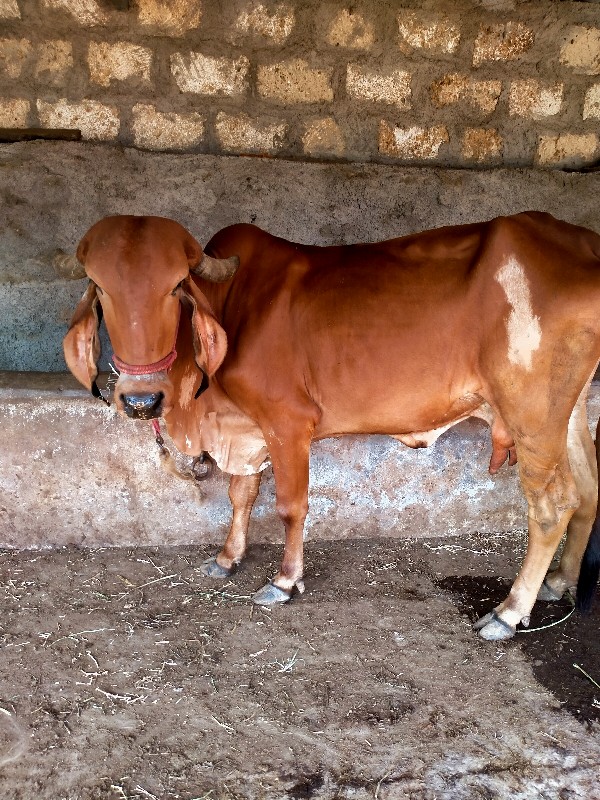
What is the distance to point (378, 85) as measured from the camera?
4891mm

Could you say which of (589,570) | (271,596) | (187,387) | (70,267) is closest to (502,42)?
(187,387)

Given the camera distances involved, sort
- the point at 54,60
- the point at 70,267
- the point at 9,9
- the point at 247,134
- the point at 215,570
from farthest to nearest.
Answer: the point at 247,134 < the point at 54,60 < the point at 9,9 < the point at 215,570 < the point at 70,267

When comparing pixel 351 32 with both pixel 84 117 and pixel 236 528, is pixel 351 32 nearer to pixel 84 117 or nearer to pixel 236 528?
pixel 84 117

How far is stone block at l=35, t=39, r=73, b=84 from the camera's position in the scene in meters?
4.60

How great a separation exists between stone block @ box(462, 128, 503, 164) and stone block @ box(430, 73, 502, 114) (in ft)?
0.51

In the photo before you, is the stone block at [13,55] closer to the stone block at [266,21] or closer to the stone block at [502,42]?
the stone block at [266,21]

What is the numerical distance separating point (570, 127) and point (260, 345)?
3.12 m

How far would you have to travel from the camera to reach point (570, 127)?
5.15m

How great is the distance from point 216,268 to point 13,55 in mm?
2448

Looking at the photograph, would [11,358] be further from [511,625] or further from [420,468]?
[511,625]

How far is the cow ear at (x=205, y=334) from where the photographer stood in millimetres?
3250

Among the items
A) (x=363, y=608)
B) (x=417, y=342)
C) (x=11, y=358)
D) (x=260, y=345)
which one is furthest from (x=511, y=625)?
(x=11, y=358)

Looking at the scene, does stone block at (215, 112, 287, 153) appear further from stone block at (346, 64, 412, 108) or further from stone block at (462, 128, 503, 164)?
stone block at (462, 128, 503, 164)

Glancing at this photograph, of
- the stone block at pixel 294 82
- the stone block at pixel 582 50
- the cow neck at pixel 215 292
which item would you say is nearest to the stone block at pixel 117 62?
the stone block at pixel 294 82
